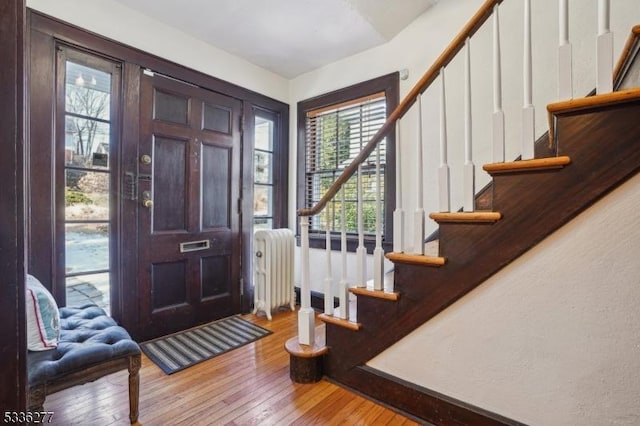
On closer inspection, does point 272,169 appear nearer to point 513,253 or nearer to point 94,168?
point 94,168

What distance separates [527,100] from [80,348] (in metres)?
2.26

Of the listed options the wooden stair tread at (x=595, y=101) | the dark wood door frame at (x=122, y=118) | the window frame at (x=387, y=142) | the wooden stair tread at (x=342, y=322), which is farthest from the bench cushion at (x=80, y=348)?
the wooden stair tread at (x=595, y=101)

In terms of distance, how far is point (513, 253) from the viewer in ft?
4.20

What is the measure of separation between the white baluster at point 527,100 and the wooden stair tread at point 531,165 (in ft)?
0.23

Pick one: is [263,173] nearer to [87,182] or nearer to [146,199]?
[146,199]

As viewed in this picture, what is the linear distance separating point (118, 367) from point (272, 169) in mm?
2366

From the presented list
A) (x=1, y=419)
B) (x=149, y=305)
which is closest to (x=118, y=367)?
(x=1, y=419)

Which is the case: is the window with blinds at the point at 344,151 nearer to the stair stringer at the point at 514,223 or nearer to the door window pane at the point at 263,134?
the door window pane at the point at 263,134

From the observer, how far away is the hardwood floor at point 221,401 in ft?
5.11

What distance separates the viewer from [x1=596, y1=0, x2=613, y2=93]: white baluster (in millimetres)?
1099

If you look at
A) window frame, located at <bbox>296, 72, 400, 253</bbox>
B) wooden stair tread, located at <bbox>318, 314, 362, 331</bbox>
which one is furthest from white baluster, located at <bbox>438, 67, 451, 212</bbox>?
window frame, located at <bbox>296, 72, 400, 253</bbox>

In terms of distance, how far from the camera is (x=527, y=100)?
128cm

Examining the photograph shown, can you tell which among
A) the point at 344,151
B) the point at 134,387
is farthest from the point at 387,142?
the point at 134,387

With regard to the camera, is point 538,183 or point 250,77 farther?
point 250,77
